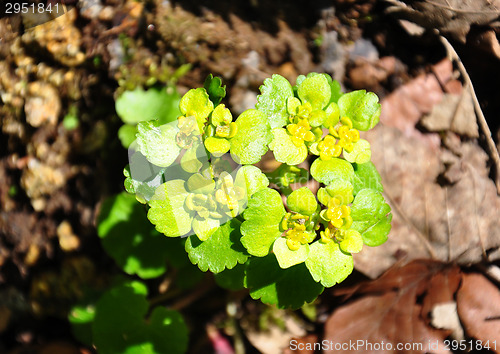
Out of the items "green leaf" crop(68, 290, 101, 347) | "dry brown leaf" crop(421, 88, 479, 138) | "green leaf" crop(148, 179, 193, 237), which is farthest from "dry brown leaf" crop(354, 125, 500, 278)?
"green leaf" crop(68, 290, 101, 347)

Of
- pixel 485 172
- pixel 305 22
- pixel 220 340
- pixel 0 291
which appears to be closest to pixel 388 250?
pixel 485 172

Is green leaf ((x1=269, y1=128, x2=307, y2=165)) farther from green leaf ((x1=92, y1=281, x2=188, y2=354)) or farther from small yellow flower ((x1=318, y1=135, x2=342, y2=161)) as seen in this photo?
green leaf ((x1=92, y1=281, x2=188, y2=354))

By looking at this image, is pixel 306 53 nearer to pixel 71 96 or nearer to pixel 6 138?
pixel 71 96

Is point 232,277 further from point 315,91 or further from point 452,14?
point 452,14

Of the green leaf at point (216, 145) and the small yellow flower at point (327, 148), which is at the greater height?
the green leaf at point (216, 145)
